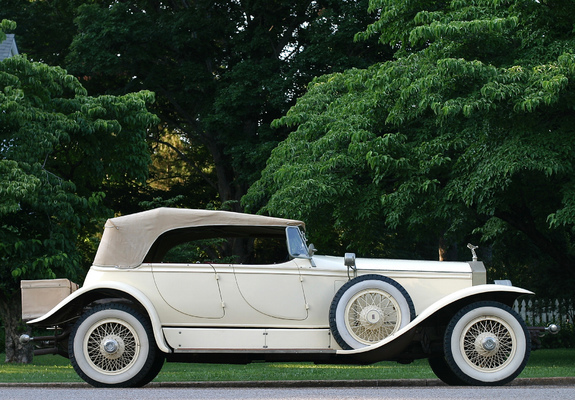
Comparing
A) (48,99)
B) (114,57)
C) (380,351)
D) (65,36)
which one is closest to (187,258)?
(48,99)

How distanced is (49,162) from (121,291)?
1152cm

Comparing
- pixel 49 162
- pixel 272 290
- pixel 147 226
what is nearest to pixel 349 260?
pixel 272 290

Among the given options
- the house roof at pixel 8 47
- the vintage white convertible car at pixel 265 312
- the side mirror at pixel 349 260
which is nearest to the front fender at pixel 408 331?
the vintage white convertible car at pixel 265 312

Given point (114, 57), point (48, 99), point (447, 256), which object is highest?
point (114, 57)

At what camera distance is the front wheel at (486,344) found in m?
8.12

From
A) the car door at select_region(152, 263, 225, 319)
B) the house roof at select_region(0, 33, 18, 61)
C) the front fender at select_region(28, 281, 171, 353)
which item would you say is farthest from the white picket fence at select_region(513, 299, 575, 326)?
the front fender at select_region(28, 281, 171, 353)

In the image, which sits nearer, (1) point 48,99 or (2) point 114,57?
(1) point 48,99

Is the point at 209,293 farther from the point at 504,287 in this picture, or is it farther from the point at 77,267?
the point at 77,267

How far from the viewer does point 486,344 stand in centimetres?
813

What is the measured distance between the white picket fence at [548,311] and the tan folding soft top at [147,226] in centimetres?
1911

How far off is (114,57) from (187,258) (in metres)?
12.0

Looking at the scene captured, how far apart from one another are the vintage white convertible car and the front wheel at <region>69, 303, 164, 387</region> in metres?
0.01

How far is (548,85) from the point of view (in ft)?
42.9

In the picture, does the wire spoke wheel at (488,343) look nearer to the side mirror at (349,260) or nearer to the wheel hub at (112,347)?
the side mirror at (349,260)
